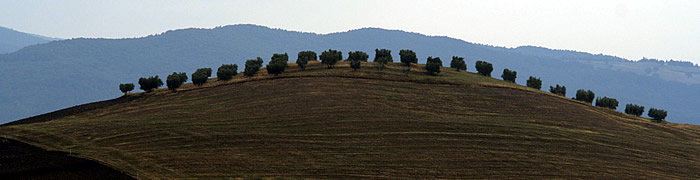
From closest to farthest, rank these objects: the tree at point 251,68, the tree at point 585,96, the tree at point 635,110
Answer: the tree at point 635,110, the tree at point 585,96, the tree at point 251,68

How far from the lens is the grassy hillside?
158 feet

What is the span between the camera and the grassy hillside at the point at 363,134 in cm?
4828

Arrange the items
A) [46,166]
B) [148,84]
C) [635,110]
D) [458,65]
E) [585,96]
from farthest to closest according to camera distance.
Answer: [458,65] → [585,96] → [635,110] → [148,84] → [46,166]

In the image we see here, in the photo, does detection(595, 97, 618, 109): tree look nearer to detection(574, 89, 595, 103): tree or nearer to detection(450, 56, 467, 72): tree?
detection(574, 89, 595, 103): tree

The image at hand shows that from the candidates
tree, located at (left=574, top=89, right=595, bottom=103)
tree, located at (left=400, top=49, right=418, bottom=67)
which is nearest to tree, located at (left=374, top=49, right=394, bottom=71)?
tree, located at (left=400, top=49, right=418, bottom=67)

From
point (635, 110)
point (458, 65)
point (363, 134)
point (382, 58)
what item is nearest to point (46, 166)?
point (363, 134)

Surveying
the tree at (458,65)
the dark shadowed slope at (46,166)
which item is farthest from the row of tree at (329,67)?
the dark shadowed slope at (46,166)

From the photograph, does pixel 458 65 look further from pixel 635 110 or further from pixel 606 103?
pixel 635 110

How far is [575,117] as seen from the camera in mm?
78312

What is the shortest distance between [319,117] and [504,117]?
2821 cm

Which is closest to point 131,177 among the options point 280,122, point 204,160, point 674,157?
point 204,160

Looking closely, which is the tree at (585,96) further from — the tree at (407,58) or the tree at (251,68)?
the tree at (251,68)

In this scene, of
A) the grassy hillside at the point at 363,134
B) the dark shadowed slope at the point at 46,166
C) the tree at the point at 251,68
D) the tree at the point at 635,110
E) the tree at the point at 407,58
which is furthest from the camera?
the tree at the point at 407,58

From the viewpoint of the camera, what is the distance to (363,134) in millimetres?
59656
